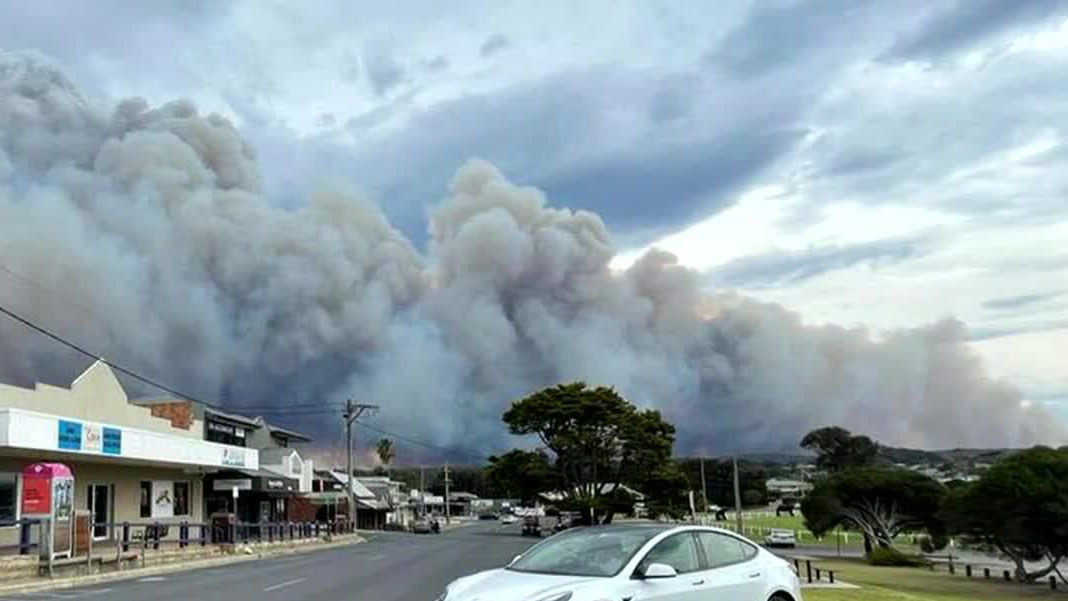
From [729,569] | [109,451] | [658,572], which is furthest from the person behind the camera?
[109,451]

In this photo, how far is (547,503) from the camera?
67.9 m

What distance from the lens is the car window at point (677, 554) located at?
31.7 feet

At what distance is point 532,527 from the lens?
7356 cm

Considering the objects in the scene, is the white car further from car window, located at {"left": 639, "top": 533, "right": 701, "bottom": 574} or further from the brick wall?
the brick wall

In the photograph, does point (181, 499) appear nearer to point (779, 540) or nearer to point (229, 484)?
point (229, 484)

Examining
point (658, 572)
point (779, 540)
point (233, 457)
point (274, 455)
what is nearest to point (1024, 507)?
point (779, 540)

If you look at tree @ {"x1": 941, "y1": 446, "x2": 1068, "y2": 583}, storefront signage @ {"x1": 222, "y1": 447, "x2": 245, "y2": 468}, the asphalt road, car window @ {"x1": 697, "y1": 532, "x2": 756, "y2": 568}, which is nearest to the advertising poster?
storefront signage @ {"x1": 222, "y1": 447, "x2": 245, "y2": 468}

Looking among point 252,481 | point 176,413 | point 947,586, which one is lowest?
point 947,586

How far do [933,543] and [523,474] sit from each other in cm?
3175

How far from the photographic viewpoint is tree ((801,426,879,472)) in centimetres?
13588

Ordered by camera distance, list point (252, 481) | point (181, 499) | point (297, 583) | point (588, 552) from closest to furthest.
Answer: point (588, 552), point (297, 583), point (181, 499), point (252, 481)

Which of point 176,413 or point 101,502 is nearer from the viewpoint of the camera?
point 101,502

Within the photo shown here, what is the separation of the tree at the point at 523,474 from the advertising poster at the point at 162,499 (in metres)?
25.0

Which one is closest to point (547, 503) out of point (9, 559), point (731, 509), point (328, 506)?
point (328, 506)
